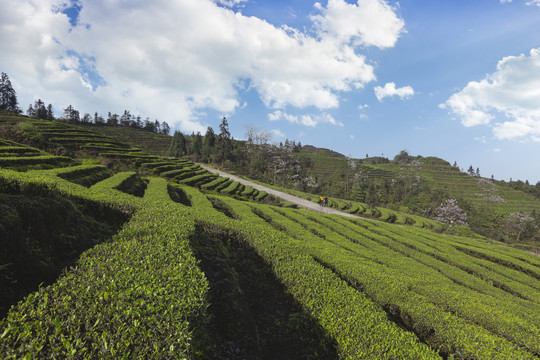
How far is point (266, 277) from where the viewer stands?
8.82 meters

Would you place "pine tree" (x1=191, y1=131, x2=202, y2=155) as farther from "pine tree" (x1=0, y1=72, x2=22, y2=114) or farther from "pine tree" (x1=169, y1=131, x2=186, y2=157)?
"pine tree" (x1=0, y1=72, x2=22, y2=114)

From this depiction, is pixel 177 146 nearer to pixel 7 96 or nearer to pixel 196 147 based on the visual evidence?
pixel 196 147

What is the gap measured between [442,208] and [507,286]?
61418 mm

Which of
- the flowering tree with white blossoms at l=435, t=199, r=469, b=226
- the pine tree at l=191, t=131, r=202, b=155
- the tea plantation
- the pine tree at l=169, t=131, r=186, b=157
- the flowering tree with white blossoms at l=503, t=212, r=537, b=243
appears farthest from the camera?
the pine tree at l=191, t=131, r=202, b=155

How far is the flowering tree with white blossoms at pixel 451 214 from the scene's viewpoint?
6395 centimetres

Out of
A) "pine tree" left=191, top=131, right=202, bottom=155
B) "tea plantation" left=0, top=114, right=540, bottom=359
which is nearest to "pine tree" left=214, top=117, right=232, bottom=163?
"pine tree" left=191, top=131, right=202, bottom=155

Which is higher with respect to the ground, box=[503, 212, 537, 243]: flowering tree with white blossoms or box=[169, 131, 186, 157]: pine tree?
box=[169, 131, 186, 157]: pine tree

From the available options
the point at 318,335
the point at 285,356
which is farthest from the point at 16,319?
the point at 318,335

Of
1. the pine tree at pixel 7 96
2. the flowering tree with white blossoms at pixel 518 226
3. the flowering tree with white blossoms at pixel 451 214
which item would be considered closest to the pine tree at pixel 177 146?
the pine tree at pixel 7 96

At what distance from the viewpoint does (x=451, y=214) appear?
65.6 m

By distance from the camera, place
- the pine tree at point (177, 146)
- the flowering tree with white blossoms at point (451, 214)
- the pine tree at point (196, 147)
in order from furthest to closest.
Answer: the pine tree at point (196, 147)
the pine tree at point (177, 146)
the flowering tree with white blossoms at point (451, 214)

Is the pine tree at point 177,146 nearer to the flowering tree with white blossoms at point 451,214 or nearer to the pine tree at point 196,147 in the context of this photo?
the pine tree at point 196,147

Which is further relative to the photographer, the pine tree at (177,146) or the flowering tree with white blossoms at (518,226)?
the pine tree at (177,146)

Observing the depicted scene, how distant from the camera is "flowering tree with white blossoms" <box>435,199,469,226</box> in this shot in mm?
63953
